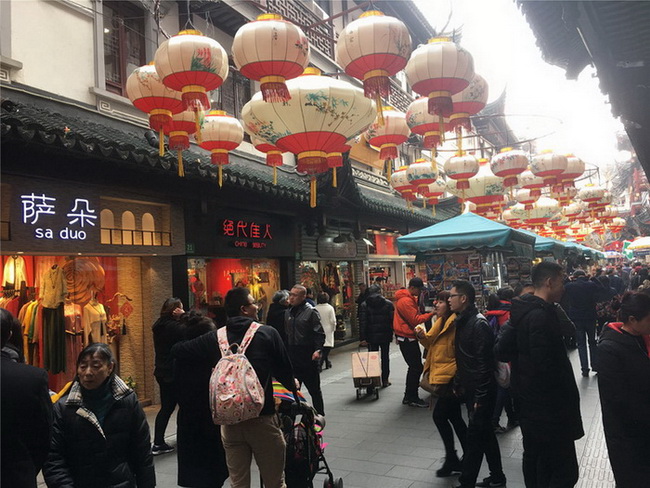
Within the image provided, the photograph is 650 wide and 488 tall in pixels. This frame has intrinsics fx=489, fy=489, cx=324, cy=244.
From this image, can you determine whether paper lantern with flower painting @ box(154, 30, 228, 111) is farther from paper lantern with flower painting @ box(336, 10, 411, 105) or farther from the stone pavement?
the stone pavement

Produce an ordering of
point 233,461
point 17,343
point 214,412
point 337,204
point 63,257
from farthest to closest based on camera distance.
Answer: point 337,204, point 63,257, point 233,461, point 214,412, point 17,343

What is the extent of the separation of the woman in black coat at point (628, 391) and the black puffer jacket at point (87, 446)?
10.3ft

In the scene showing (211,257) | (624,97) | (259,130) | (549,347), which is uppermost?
(259,130)

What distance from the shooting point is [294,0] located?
40.3 ft

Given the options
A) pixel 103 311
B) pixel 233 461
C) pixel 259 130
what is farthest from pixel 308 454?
pixel 103 311

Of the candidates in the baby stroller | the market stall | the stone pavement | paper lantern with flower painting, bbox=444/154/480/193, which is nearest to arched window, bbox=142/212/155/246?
the stone pavement

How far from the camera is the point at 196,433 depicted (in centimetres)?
401

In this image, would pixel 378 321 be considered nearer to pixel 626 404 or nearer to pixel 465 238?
pixel 465 238

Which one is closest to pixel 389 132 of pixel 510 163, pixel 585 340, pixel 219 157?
pixel 219 157

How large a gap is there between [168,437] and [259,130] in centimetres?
451

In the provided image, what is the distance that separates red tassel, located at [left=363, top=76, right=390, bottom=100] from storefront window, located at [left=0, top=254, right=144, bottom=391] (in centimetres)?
546

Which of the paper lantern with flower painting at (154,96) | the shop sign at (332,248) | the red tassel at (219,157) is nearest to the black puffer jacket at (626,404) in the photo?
the paper lantern with flower painting at (154,96)

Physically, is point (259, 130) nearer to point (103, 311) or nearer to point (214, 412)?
point (214, 412)

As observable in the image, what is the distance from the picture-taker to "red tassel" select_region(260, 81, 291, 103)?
482cm
